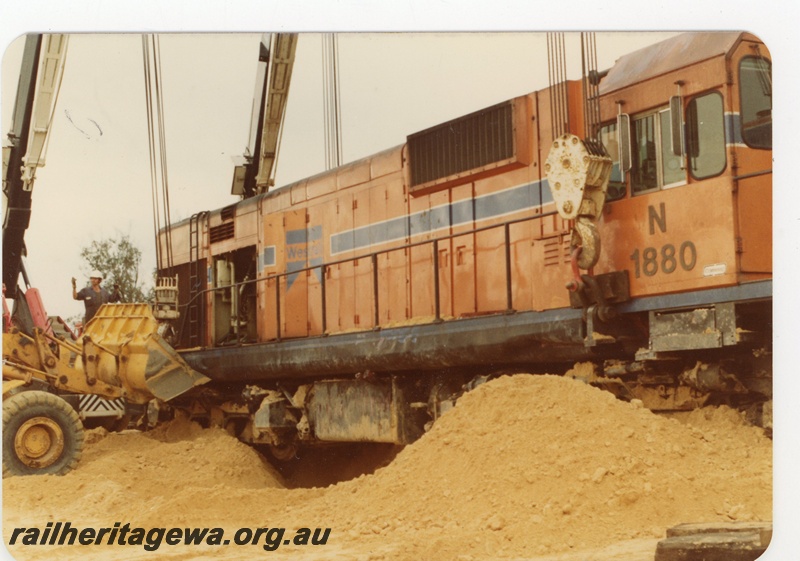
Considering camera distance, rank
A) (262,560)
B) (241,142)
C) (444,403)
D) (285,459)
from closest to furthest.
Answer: (262,560), (444,403), (241,142), (285,459)

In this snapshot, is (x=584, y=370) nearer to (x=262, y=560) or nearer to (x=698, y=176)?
(x=698, y=176)

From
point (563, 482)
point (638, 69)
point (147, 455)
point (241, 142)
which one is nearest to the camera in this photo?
point (563, 482)

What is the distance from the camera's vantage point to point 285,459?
10086 millimetres

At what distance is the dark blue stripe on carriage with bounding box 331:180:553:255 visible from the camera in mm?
7656

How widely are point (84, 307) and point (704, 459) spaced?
505 cm

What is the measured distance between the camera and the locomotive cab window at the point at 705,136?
6.30 metres

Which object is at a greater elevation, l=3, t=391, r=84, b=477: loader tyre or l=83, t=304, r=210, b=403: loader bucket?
l=83, t=304, r=210, b=403: loader bucket

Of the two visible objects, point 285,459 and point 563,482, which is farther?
point 285,459

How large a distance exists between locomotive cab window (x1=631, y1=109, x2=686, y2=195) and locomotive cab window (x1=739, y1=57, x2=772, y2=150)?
481mm

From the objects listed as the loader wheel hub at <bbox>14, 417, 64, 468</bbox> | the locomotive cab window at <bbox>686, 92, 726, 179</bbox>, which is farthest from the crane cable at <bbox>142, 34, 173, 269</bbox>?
the locomotive cab window at <bbox>686, 92, 726, 179</bbox>

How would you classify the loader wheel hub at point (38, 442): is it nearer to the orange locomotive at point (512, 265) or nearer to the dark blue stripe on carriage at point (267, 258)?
the orange locomotive at point (512, 265)

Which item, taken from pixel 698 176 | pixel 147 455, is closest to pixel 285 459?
pixel 147 455

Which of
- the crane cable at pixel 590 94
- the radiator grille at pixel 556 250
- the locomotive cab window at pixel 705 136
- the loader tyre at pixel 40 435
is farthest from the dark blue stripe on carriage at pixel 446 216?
the loader tyre at pixel 40 435

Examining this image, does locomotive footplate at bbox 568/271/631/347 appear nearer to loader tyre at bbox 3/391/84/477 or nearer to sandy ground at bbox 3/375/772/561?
sandy ground at bbox 3/375/772/561
